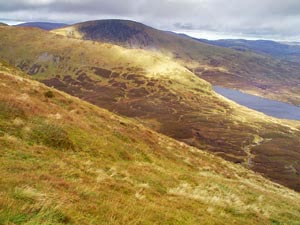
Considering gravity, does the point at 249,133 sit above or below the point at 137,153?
below

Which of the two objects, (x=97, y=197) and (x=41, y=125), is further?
(x=41, y=125)

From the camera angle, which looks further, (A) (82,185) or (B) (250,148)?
(B) (250,148)

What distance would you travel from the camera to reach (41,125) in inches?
853

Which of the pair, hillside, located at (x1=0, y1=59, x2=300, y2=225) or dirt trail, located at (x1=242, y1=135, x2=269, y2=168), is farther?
dirt trail, located at (x1=242, y1=135, x2=269, y2=168)

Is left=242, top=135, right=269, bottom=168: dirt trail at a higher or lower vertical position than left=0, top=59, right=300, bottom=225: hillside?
lower

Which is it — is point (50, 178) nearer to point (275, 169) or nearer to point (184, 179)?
point (184, 179)

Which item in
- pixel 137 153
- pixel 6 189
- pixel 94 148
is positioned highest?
pixel 6 189

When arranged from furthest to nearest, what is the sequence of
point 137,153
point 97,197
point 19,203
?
point 137,153 < point 97,197 < point 19,203

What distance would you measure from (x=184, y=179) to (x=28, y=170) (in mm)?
12946

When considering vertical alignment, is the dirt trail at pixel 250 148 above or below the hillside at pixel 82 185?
below

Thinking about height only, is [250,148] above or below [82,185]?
below

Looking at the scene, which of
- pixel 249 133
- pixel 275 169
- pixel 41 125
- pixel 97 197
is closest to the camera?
pixel 97 197

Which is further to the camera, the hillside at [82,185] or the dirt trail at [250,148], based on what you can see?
the dirt trail at [250,148]

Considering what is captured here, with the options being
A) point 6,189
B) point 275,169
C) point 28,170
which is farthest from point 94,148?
point 275,169
